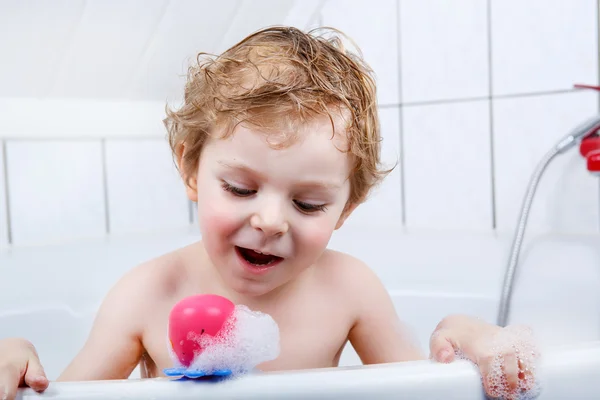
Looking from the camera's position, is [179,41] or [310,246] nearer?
[310,246]

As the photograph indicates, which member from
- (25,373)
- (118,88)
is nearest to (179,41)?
(118,88)

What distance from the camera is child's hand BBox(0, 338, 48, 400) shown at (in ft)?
1.67

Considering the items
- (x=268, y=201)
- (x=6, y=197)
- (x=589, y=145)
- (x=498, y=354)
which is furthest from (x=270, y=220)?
(x=6, y=197)

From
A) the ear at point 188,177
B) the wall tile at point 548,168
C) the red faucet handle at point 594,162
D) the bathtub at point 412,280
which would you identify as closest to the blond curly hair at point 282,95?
the ear at point 188,177

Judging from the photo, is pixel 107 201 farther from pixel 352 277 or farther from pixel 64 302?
pixel 352 277

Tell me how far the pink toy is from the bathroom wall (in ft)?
2.94

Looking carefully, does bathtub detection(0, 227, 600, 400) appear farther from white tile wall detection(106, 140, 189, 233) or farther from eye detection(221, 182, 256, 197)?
A: eye detection(221, 182, 256, 197)

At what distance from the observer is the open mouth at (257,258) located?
0.76 metres

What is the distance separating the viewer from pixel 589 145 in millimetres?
1209

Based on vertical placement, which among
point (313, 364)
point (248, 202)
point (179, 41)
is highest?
point (179, 41)

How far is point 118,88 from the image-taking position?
1547mm

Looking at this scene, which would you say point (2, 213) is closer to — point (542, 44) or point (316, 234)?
point (316, 234)

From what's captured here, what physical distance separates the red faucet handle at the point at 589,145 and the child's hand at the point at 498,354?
67cm

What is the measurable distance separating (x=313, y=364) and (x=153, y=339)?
0.20 m
